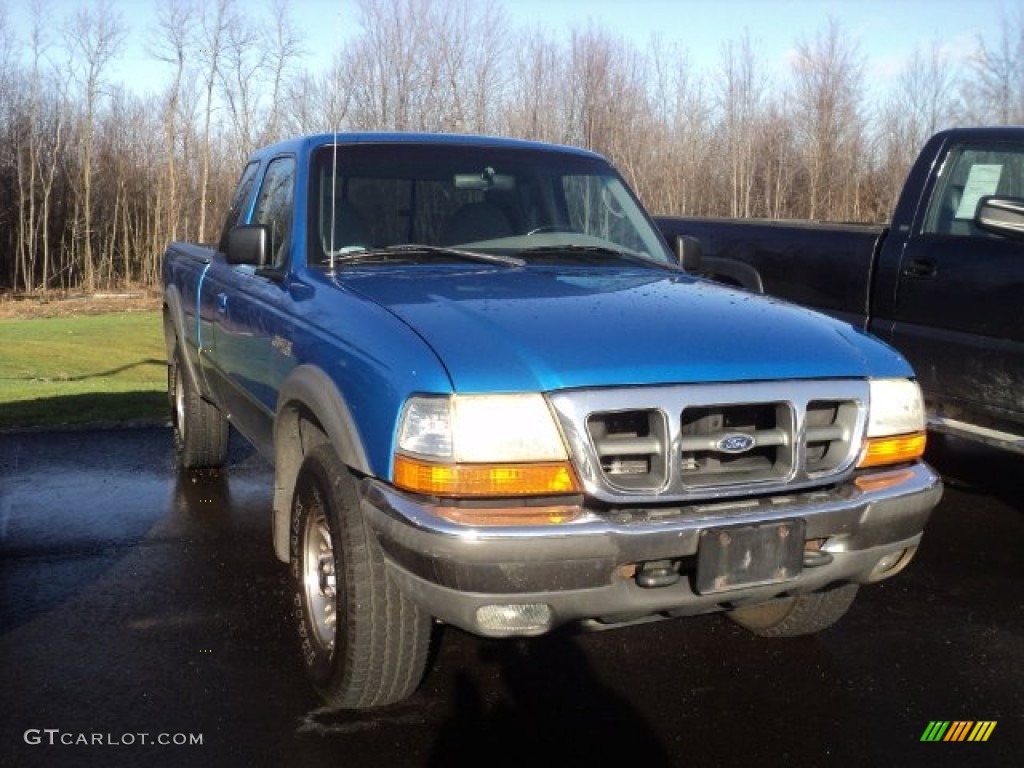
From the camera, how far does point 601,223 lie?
4.70 meters

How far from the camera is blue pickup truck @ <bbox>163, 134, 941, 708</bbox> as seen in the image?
2.80 meters

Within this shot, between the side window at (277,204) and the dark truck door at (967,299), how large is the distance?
3422 millimetres

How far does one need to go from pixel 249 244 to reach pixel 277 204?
60 cm

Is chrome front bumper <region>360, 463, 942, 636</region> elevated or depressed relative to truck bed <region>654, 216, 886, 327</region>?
depressed

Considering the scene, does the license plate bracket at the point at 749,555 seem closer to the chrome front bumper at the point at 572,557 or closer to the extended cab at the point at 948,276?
the chrome front bumper at the point at 572,557

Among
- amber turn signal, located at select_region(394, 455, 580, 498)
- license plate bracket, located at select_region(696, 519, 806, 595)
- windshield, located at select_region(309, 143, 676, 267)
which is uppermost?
windshield, located at select_region(309, 143, 676, 267)

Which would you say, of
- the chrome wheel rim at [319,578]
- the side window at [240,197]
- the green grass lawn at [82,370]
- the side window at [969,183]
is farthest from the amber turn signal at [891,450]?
the green grass lawn at [82,370]

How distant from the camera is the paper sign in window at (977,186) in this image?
5688 millimetres

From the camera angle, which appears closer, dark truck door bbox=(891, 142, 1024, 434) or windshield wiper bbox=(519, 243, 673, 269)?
windshield wiper bbox=(519, 243, 673, 269)

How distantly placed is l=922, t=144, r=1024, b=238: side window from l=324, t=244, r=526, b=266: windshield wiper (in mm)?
2913

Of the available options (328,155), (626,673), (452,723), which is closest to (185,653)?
(452,723)

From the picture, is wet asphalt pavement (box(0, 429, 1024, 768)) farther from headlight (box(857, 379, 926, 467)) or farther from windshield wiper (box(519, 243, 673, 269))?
windshield wiper (box(519, 243, 673, 269))

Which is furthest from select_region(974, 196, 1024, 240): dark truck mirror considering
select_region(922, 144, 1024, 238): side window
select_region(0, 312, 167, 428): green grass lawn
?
select_region(0, 312, 167, 428): green grass lawn

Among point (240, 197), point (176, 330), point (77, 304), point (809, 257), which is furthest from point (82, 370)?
point (77, 304)
